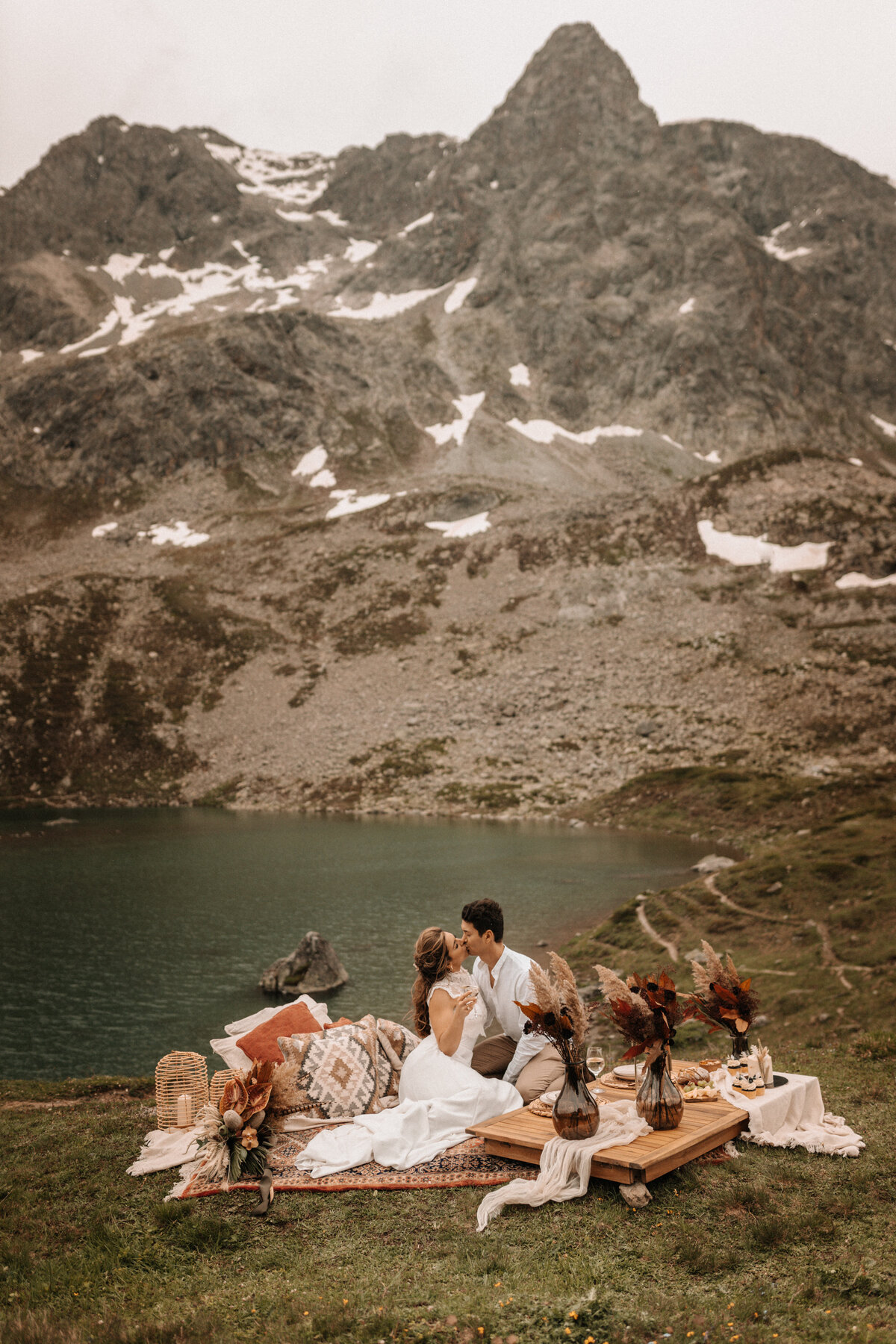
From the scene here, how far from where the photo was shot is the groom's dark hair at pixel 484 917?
10633 millimetres

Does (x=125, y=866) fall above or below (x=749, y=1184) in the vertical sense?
below

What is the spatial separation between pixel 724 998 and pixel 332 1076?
5.14m

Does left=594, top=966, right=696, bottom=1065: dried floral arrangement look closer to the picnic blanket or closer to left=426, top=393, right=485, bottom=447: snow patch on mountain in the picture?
the picnic blanket

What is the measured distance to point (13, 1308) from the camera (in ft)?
23.1

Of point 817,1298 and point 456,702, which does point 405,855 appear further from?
point 817,1298

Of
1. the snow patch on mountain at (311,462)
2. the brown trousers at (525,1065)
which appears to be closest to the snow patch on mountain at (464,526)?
the snow patch on mountain at (311,462)

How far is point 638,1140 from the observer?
8.88m

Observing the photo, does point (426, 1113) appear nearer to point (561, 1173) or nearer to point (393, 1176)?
point (393, 1176)

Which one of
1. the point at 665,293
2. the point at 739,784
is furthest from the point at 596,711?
the point at 665,293

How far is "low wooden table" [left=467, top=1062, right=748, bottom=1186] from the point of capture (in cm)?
834

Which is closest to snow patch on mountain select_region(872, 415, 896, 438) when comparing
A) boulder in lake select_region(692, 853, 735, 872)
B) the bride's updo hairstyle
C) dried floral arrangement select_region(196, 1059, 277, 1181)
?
boulder in lake select_region(692, 853, 735, 872)

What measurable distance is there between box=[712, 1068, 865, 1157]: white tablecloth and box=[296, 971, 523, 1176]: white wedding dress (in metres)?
2.72

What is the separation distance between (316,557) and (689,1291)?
119817mm

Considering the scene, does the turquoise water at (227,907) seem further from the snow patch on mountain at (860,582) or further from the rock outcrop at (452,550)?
the snow patch on mountain at (860,582)
